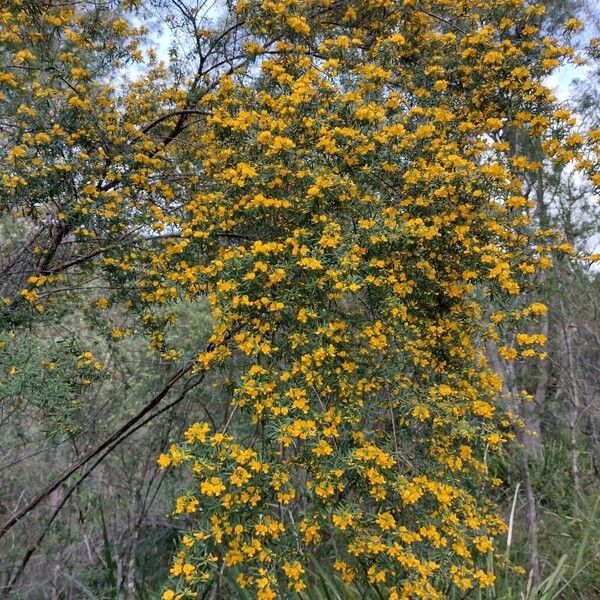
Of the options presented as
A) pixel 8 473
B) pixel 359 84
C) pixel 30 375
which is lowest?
pixel 8 473

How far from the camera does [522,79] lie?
9.77 feet

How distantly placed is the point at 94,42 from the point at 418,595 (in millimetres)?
3841

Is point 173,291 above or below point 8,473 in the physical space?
above

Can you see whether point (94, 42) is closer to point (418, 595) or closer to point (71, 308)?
point (71, 308)

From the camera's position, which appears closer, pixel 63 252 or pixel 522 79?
pixel 522 79

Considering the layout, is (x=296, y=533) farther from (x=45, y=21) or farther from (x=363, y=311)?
(x=45, y=21)

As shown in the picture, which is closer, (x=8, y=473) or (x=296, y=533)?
(x=296, y=533)

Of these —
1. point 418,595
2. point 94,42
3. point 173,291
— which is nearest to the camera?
point 418,595

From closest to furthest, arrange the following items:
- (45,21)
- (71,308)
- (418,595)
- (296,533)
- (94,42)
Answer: (418,595), (296,533), (45,21), (94,42), (71,308)

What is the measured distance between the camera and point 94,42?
385 centimetres

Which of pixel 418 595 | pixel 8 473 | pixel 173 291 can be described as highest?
pixel 173 291

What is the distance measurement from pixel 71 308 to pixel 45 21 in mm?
2031

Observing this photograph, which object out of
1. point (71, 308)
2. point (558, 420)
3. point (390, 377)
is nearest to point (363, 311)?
point (390, 377)

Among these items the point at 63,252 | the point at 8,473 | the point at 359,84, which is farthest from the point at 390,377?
the point at 8,473
